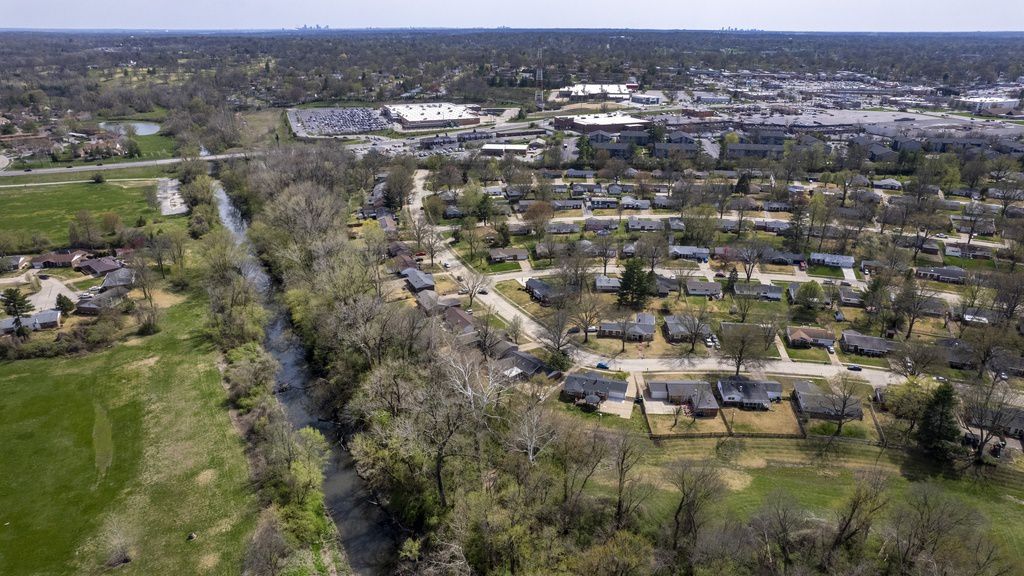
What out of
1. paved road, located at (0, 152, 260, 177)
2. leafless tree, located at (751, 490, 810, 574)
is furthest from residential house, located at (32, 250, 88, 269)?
leafless tree, located at (751, 490, 810, 574)

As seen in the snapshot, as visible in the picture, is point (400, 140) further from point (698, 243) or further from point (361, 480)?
point (361, 480)

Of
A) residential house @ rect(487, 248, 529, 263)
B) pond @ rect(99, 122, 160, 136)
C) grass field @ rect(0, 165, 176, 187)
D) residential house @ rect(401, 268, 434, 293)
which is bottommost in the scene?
residential house @ rect(401, 268, 434, 293)

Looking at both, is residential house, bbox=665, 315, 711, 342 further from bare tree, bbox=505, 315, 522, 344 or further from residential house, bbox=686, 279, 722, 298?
bare tree, bbox=505, 315, 522, 344

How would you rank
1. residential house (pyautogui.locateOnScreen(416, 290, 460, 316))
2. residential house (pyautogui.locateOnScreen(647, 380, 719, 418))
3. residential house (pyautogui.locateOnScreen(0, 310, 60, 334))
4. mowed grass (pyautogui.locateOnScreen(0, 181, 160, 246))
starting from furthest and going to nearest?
1. mowed grass (pyautogui.locateOnScreen(0, 181, 160, 246))
2. residential house (pyautogui.locateOnScreen(416, 290, 460, 316))
3. residential house (pyautogui.locateOnScreen(0, 310, 60, 334))
4. residential house (pyautogui.locateOnScreen(647, 380, 719, 418))

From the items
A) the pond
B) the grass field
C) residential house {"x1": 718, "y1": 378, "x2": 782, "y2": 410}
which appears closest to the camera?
residential house {"x1": 718, "y1": 378, "x2": 782, "y2": 410}

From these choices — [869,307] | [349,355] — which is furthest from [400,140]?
[869,307]

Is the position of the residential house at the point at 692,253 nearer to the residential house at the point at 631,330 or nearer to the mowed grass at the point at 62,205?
the residential house at the point at 631,330
